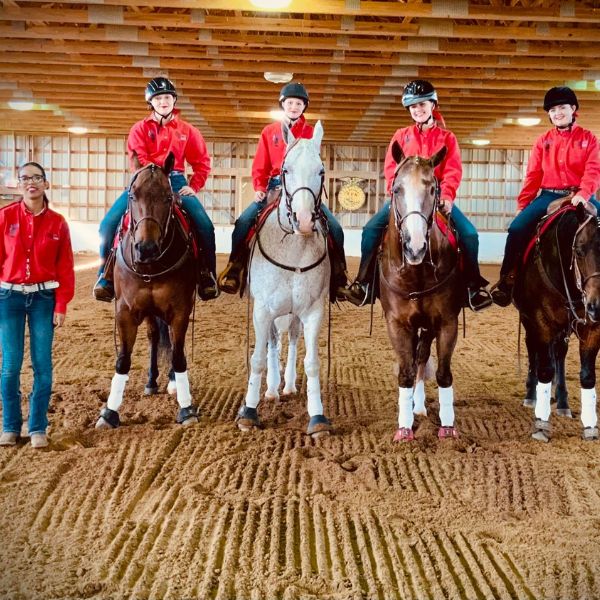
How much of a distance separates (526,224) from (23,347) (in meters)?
4.26

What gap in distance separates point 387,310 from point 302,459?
1399mm

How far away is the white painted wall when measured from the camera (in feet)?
81.4

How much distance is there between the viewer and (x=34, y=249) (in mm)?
4699

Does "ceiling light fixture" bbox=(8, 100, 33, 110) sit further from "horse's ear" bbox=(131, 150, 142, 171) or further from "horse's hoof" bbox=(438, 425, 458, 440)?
"horse's hoof" bbox=(438, 425, 458, 440)

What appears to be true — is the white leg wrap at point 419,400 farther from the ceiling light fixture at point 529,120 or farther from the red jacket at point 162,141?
the ceiling light fixture at point 529,120

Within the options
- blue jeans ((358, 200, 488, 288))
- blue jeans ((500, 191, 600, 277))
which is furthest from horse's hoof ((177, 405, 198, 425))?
blue jeans ((500, 191, 600, 277))

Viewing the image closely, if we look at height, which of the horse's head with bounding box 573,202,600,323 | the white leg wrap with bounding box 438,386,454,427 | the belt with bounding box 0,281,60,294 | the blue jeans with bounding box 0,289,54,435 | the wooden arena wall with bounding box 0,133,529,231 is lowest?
A: the white leg wrap with bounding box 438,386,454,427

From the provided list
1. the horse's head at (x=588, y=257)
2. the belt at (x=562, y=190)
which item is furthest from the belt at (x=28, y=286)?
the belt at (x=562, y=190)

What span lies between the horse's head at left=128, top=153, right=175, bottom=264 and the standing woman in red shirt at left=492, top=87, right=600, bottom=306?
2969 mm

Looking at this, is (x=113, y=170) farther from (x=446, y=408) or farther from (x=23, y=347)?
(x=446, y=408)

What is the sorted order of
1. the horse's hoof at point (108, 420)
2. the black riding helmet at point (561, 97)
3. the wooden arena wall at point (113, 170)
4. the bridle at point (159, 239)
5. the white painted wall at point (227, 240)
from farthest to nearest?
the wooden arena wall at point (113, 170)
the white painted wall at point (227, 240)
the black riding helmet at point (561, 97)
the horse's hoof at point (108, 420)
the bridle at point (159, 239)

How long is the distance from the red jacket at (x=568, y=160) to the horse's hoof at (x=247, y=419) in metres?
3.19

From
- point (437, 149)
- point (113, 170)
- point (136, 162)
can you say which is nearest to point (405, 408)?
point (437, 149)

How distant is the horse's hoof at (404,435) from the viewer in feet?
16.9
